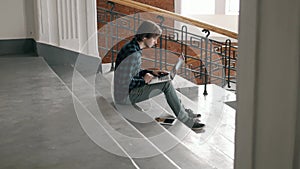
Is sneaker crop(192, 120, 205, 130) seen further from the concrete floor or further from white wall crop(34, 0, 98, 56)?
white wall crop(34, 0, 98, 56)

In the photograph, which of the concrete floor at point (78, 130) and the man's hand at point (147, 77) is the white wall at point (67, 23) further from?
the man's hand at point (147, 77)

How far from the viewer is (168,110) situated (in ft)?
11.2

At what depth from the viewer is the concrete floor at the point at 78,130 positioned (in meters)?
1.65

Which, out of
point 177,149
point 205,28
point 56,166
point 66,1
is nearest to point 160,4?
point 205,28

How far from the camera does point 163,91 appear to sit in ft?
10.8

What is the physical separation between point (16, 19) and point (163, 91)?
4.70 feet

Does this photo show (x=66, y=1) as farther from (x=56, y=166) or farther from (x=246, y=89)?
(x=246, y=89)

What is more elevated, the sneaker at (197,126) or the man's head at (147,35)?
the man's head at (147,35)

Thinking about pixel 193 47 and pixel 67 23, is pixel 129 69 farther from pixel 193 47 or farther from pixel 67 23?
pixel 193 47

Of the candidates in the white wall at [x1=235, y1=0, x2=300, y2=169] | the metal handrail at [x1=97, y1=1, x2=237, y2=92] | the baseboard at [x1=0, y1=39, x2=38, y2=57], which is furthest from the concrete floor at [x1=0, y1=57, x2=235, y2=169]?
the metal handrail at [x1=97, y1=1, x2=237, y2=92]

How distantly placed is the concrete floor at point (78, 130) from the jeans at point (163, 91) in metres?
0.11

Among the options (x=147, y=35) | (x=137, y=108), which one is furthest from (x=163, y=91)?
(x=147, y=35)

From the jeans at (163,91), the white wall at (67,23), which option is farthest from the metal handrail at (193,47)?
the jeans at (163,91)

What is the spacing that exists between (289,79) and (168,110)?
2.71m
